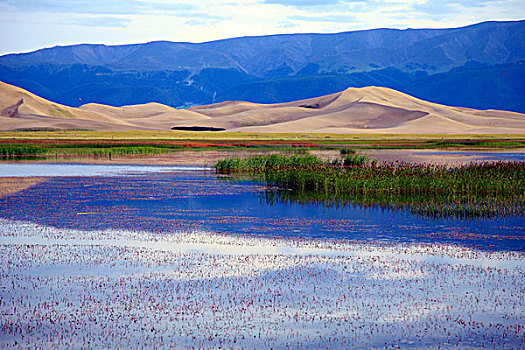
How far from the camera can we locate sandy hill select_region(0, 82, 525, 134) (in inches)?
5502

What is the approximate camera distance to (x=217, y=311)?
11836 mm

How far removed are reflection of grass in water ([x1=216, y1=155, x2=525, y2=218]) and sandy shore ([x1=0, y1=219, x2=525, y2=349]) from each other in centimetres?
796

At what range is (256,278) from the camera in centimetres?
1399

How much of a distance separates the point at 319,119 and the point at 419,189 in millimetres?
132087

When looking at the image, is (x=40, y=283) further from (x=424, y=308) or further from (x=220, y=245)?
(x=424, y=308)

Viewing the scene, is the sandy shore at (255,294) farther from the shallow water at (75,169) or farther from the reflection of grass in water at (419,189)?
the shallow water at (75,169)

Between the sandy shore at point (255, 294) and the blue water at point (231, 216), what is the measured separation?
1.64m

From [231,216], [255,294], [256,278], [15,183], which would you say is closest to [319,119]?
[15,183]

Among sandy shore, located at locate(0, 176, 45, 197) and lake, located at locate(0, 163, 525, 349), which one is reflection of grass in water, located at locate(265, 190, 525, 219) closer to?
lake, located at locate(0, 163, 525, 349)

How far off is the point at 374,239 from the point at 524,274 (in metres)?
4.65

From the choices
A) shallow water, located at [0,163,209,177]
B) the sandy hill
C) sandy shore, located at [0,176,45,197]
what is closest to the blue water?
sandy shore, located at [0,176,45,197]

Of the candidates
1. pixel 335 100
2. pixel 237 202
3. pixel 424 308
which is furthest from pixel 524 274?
pixel 335 100

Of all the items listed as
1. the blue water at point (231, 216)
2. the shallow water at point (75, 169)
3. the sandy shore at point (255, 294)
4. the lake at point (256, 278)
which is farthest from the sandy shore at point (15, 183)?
the sandy shore at point (255, 294)

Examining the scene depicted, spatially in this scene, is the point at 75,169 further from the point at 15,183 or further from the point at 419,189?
the point at 419,189
